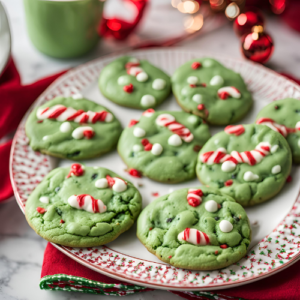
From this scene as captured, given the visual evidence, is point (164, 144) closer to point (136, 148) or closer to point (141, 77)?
point (136, 148)

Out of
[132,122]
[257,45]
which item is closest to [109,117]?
[132,122]

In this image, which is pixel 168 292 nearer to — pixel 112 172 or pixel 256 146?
pixel 112 172

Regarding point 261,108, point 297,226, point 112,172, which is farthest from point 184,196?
point 261,108

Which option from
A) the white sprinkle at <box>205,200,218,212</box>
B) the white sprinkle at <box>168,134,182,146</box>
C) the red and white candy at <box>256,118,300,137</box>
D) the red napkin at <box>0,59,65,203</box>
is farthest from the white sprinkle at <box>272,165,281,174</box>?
the red napkin at <box>0,59,65,203</box>

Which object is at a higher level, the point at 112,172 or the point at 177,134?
the point at 177,134

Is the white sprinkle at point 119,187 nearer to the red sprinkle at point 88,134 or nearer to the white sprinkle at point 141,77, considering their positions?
the red sprinkle at point 88,134

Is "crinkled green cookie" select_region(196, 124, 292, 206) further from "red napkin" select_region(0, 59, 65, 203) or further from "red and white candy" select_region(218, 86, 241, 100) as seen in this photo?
"red napkin" select_region(0, 59, 65, 203)
